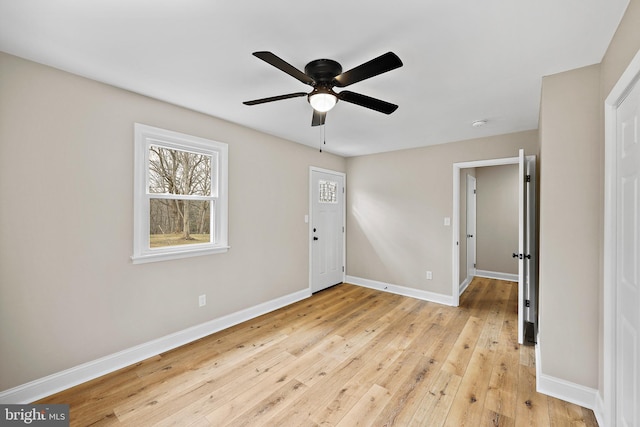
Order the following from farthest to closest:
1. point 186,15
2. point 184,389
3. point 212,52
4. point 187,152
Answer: point 187,152 < point 184,389 < point 212,52 < point 186,15

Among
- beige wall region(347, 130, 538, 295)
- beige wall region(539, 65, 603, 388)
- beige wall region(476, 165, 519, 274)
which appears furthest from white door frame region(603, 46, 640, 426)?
beige wall region(476, 165, 519, 274)

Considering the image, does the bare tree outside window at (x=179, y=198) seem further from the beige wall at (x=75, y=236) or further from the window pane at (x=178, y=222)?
the beige wall at (x=75, y=236)

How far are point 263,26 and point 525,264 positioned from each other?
3084mm

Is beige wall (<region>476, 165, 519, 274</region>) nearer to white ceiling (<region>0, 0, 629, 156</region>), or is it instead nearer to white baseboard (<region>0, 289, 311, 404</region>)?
white ceiling (<region>0, 0, 629, 156</region>)

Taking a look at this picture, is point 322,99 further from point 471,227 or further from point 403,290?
point 471,227

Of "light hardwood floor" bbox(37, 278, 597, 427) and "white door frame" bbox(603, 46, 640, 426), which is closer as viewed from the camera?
"white door frame" bbox(603, 46, 640, 426)

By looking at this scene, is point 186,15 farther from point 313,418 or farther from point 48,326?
point 313,418

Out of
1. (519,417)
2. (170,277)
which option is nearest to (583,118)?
(519,417)

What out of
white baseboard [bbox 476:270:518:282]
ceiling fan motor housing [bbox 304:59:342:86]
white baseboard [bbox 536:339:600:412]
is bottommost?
white baseboard [bbox 536:339:600:412]

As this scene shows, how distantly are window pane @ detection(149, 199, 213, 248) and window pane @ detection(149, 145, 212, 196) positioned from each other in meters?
0.13

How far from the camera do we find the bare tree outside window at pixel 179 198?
2641 millimetres

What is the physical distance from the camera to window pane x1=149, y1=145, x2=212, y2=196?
8.71 feet

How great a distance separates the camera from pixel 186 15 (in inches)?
56.9

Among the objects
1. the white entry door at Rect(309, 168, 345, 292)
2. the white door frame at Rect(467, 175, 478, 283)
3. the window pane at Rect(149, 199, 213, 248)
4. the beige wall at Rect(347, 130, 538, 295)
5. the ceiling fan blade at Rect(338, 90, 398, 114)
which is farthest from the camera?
the white door frame at Rect(467, 175, 478, 283)
